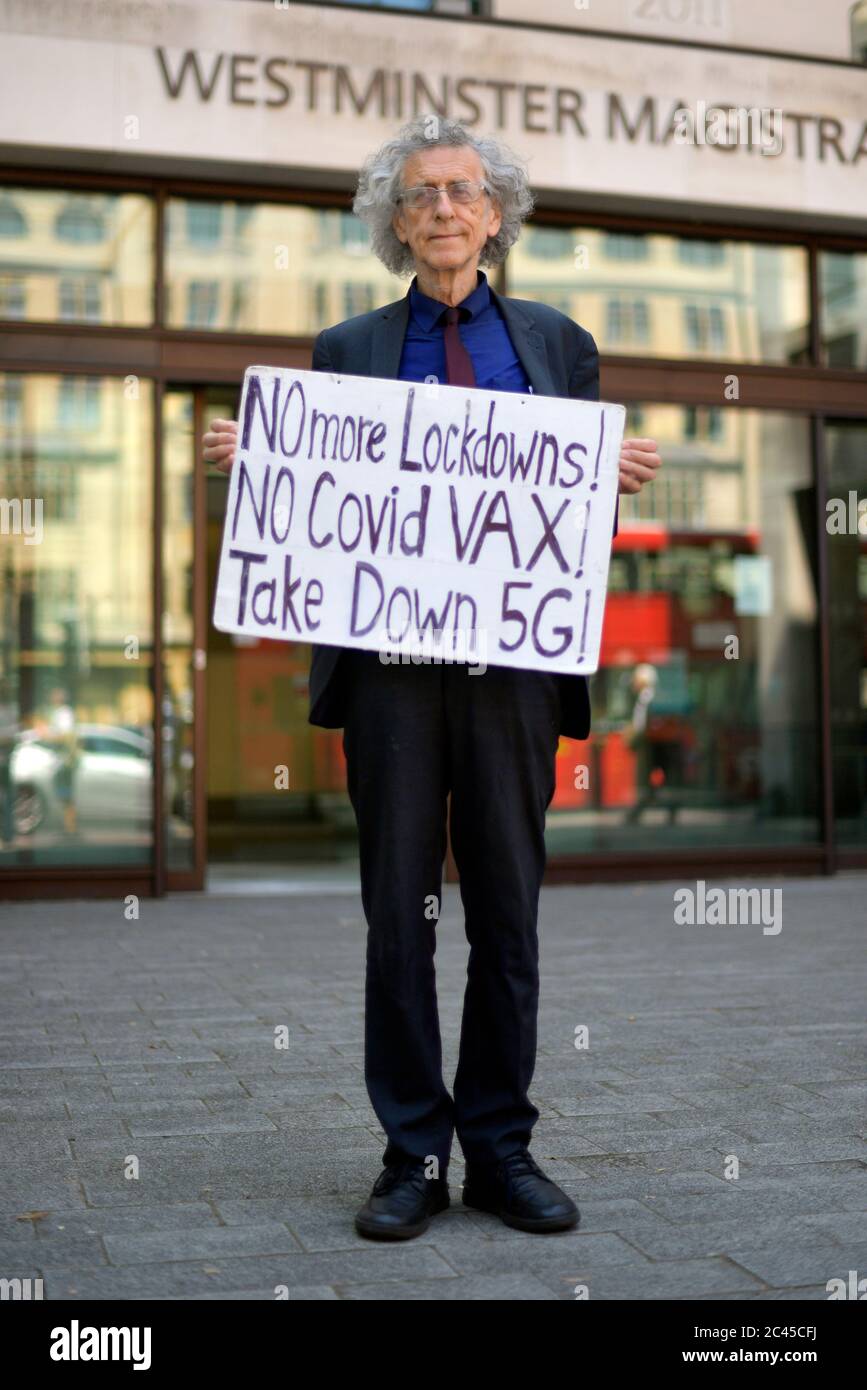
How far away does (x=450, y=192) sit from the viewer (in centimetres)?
363

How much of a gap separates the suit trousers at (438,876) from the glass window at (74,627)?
262 inches

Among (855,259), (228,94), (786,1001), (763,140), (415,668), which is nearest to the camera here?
(415,668)

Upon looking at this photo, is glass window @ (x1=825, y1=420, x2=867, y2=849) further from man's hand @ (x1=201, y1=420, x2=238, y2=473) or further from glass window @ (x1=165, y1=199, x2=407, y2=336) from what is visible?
man's hand @ (x1=201, y1=420, x2=238, y2=473)

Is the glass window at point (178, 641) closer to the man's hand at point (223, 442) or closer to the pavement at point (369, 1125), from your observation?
the pavement at point (369, 1125)

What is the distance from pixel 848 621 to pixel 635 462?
27.0 ft

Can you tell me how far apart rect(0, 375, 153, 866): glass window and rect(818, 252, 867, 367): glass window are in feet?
15.8

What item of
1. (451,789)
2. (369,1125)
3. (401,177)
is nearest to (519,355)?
(401,177)

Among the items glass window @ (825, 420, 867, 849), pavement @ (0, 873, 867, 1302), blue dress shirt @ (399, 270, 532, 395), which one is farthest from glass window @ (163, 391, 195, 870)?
blue dress shirt @ (399, 270, 532, 395)

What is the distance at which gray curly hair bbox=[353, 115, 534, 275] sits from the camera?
3703 mm

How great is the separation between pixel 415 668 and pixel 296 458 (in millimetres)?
554

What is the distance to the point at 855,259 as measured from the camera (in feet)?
38.2
